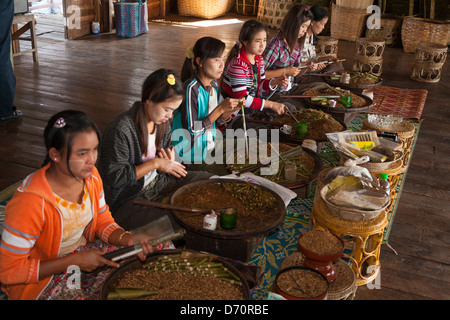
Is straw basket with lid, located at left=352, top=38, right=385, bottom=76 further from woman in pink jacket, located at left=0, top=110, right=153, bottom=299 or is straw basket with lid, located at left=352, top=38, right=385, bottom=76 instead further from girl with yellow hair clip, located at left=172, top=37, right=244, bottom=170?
woman in pink jacket, located at left=0, top=110, right=153, bottom=299

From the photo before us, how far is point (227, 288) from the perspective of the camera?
1822 millimetres

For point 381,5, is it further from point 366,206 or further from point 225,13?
point 366,206

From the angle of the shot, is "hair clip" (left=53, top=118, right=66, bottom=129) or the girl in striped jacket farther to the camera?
the girl in striped jacket

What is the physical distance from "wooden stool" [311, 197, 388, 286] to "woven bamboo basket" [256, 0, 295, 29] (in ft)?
24.1

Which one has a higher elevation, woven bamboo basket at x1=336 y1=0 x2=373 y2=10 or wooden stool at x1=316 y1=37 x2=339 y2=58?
woven bamboo basket at x1=336 y1=0 x2=373 y2=10

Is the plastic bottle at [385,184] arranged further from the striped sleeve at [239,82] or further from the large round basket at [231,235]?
the striped sleeve at [239,82]

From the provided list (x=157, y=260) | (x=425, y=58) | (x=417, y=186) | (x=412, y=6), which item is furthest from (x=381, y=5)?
(x=157, y=260)

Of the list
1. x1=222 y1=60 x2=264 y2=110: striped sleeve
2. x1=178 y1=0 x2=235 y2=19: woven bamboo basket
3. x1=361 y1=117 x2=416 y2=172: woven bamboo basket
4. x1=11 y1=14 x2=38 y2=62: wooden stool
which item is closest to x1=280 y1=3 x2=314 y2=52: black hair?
x1=222 y1=60 x2=264 y2=110: striped sleeve

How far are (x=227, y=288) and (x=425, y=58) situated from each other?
5694 mm

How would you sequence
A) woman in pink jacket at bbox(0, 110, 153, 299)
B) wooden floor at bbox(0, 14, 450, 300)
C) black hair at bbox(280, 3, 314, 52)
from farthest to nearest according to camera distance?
black hair at bbox(280, 3, 314, 52) < wooden floor at bbox(0, 14, 450, 300) < woman in pink jacket at bbox(0, 110, 153, 299)

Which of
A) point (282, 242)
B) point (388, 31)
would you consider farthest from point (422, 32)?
point (282, 242)

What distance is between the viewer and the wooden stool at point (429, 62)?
21.0 ft

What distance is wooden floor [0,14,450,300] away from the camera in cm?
278

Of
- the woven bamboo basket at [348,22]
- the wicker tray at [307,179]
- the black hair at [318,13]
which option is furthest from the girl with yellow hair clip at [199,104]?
the woven bamboo basket at [348,22]
